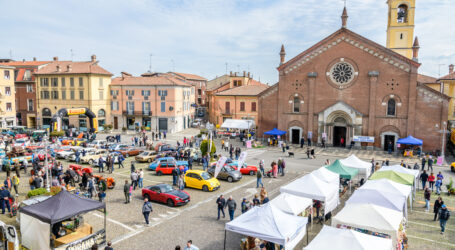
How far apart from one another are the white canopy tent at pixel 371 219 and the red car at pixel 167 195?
8917 mm

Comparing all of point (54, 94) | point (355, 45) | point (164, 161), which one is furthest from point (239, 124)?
point (54, 94)

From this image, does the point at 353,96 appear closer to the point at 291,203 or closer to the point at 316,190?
the point at 316,190

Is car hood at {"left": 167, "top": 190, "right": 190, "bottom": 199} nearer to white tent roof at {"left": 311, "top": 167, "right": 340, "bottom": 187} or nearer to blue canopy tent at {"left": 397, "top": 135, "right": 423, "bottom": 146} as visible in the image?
white tent roof at {"left": 311, "top": 167, "right": 340, "bottom": 187}

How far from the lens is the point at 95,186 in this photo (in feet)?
69.9

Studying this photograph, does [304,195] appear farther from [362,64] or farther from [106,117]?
[106,117]

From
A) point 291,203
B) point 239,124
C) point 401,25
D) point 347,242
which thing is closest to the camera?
point 347,242

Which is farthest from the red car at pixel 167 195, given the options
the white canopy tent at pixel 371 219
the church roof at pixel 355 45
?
the church roof at pixel 355 45

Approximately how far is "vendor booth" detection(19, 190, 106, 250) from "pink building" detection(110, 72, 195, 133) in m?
39.9

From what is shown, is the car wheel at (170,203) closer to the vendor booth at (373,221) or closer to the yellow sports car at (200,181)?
the yellow sports car at (200,181)

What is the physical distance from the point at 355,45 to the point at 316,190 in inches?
1018

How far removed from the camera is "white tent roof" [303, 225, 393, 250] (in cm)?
1058

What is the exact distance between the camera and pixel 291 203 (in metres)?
Answer: 15.4

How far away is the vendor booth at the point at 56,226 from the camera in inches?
490

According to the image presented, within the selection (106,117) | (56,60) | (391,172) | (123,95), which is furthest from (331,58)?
(56,60)
